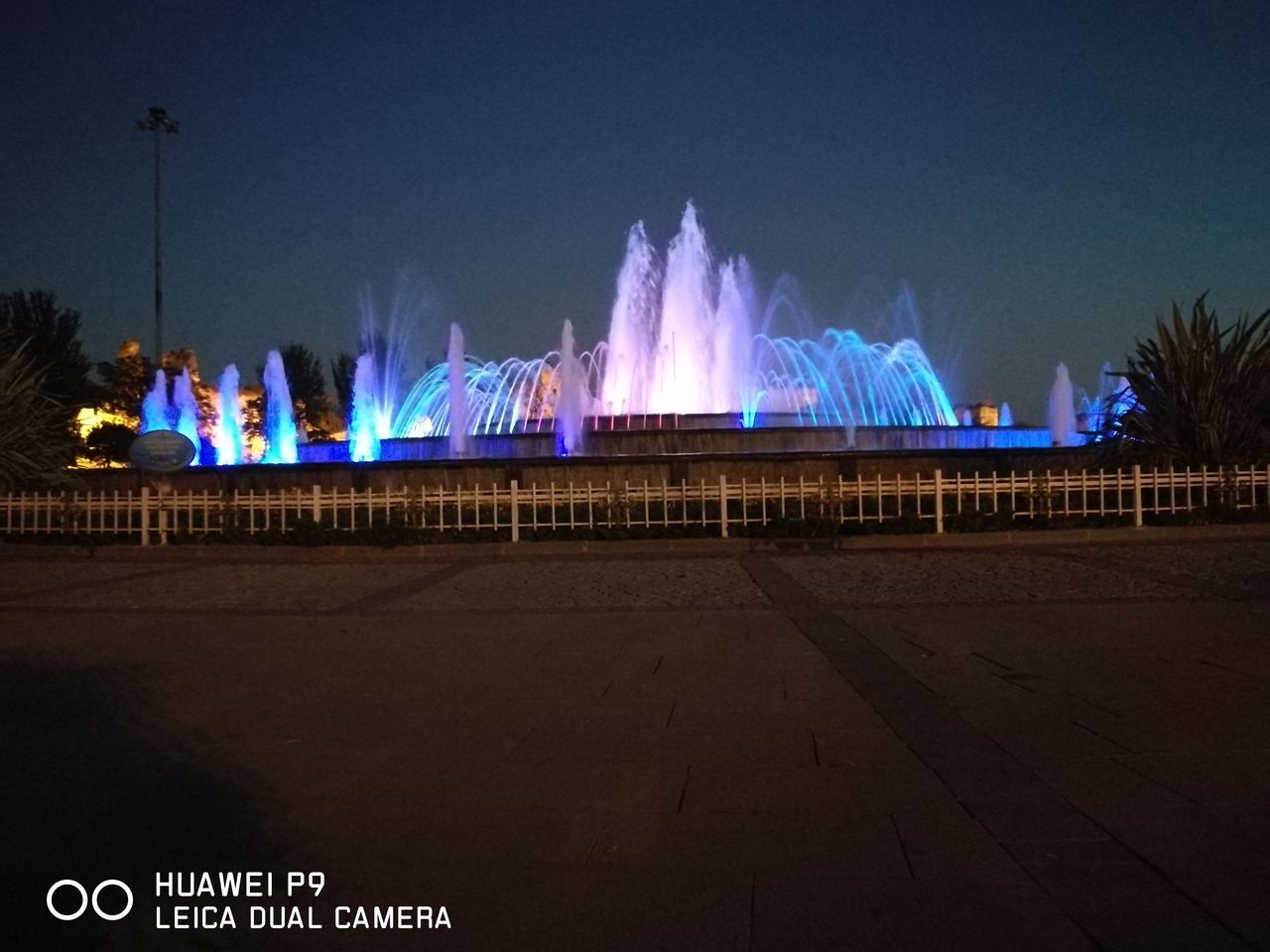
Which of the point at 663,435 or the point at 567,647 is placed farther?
the point at 663,435

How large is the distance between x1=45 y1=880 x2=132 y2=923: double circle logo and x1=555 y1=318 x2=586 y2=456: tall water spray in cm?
2366

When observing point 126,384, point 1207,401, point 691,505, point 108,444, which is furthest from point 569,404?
point 126,384

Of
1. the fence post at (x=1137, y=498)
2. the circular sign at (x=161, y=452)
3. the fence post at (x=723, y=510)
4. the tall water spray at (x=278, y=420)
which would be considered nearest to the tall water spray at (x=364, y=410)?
the tall water spray at (x=278, y=420)

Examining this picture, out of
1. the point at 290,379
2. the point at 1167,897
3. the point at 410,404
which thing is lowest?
the point at 1167,897

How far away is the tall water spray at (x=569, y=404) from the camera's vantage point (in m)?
28.0

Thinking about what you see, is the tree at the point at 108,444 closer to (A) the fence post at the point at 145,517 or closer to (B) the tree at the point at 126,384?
(B) the tree at the point at 126,384

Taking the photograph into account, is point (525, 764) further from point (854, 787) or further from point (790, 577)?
point (790, 577)

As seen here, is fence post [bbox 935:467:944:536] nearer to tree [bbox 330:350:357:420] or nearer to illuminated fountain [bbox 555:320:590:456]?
illuminated fountain [bbox 555:320:590:456]

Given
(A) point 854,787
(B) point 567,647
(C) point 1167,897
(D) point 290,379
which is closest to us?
(C) point 1167,897

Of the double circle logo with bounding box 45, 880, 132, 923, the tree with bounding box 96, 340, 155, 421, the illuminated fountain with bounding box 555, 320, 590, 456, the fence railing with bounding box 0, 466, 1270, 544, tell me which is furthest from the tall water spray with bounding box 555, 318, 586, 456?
the tree with bounding box 96, 340, 155, 421

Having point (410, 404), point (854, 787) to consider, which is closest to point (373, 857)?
point (854, 787)

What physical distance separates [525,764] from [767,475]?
1646 centimetres

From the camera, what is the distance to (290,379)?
243 feet

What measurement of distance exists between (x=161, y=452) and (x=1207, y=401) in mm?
20281
